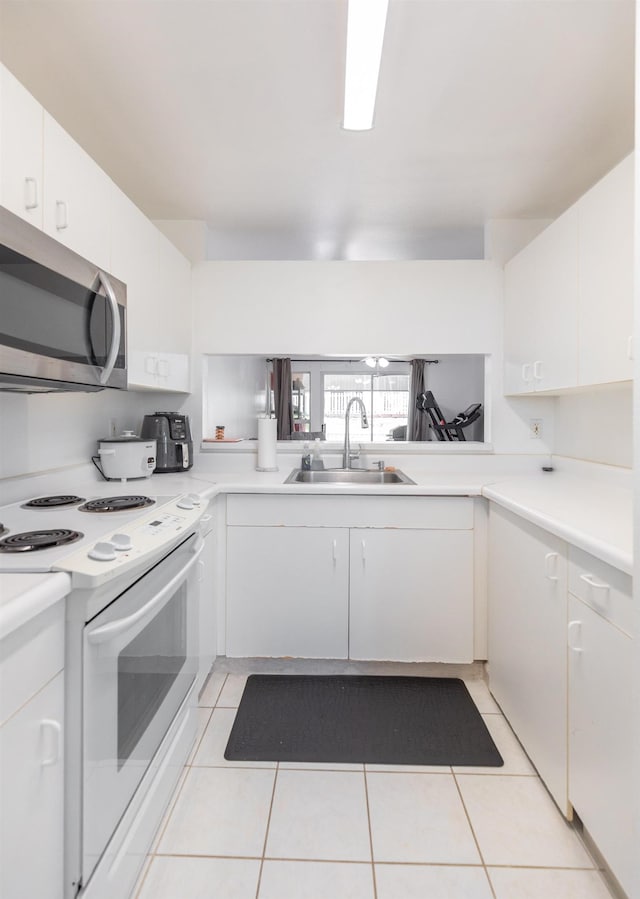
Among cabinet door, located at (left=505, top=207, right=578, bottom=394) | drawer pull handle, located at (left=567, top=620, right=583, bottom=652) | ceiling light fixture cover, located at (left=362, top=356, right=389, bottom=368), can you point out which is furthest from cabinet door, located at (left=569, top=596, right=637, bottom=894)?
ceiling light fixture cover, located at (left=362, top=356, right=389, bottom=368)

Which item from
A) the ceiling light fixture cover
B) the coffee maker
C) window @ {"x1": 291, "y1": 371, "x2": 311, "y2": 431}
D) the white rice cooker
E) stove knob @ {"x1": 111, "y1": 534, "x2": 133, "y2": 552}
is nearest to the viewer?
stove knob @ {"x1": 111, "y1": 534, "x2": 133, "y2": 552}

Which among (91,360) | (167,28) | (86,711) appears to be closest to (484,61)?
(167,28)

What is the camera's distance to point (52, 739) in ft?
2.92

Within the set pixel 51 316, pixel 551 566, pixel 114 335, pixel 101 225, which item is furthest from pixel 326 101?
pixel 551 566

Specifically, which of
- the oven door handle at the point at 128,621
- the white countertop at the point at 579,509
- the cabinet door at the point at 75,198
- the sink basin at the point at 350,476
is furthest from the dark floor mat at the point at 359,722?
the cabinet door at the point at 75,198

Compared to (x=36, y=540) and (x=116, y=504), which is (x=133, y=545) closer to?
(x=36, y=540)

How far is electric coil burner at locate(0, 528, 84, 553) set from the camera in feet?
3.43

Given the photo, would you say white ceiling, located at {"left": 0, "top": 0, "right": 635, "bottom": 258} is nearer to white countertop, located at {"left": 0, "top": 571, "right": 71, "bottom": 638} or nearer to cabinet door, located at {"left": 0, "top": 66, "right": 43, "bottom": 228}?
cabinet door, located at {"left": 0, "top": 66, "right": 43, "bottom": 228}

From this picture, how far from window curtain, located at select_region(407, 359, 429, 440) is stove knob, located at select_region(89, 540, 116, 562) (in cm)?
498

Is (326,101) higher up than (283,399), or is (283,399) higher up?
(326,101)

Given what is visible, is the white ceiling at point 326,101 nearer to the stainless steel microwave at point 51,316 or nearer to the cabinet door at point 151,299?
the cabinet door at point 151,299

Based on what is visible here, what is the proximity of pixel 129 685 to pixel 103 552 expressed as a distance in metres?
0.37

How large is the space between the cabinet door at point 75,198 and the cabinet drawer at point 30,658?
41.4 inches

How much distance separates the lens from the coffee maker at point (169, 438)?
242cm
